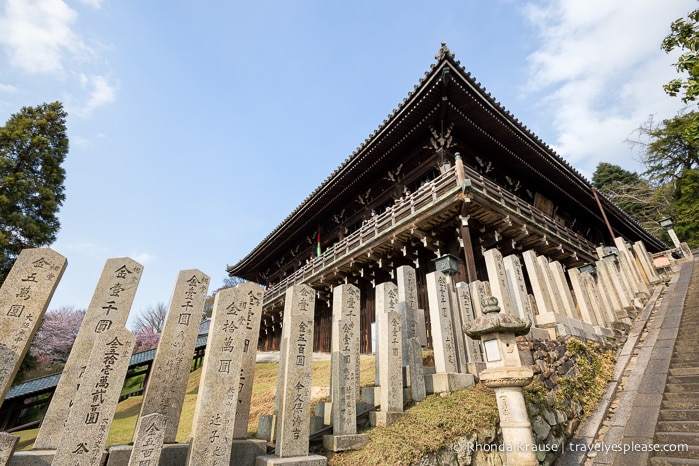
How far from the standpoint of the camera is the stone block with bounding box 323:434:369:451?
145 inches

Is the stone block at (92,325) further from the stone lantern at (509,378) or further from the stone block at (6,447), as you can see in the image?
the stone lantern at (509,378)

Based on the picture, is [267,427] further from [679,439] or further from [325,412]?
[679,439]

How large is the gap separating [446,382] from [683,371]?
472cm

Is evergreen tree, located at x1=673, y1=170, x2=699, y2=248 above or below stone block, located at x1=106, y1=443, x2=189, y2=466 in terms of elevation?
above

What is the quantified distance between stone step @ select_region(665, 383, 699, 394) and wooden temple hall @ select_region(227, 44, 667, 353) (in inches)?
188

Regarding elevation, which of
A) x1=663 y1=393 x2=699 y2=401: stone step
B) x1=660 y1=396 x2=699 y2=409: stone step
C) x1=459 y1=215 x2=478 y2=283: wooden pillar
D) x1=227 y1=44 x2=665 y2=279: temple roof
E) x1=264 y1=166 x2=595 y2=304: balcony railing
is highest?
x1=227 y1=44 x2=665 y2=279: temple roof

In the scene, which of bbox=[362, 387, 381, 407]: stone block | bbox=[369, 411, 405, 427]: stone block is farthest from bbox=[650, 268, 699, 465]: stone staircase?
bbox=[362, 387, 381, 407]: stone block

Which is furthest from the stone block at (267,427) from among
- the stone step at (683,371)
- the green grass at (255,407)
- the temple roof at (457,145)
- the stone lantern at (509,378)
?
the temple roof at (457,145)

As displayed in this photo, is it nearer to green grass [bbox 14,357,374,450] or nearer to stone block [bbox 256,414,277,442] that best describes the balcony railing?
green grass [bbox 14,357,374,450]

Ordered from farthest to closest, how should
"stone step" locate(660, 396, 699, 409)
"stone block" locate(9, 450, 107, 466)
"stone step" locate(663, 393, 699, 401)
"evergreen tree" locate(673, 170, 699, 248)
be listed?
"evergreen tree" locate(673, 170, 699, 248) < "stone step" locate(663, 393, 699, 401) < "stone step" locate(660, 396, 699, 409) < "stone block" locate(9, 450, 107, 466)

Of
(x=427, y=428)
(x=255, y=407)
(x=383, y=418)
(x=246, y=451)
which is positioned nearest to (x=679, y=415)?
(x=427, y=428)

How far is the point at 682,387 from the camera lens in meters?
5.34

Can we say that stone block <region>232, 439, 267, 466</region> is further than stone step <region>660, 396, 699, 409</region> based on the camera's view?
No

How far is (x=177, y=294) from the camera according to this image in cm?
432
